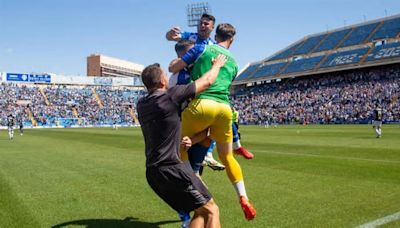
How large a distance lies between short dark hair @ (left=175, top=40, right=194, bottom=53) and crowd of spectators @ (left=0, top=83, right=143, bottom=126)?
6156 centimetres

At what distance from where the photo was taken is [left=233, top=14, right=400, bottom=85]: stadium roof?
54.9 m

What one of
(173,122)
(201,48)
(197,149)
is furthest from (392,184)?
(173,122)

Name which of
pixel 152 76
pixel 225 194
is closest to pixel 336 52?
pixel 225 194

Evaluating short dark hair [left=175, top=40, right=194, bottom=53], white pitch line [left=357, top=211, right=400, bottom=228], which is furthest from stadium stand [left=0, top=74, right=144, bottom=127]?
white pitch line [left=357, top=211, right=400, bottom=228]

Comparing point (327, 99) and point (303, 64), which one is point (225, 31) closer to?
point (327, 99)

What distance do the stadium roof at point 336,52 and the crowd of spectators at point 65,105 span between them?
25.8 m

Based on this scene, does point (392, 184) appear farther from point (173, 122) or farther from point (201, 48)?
point (173, 122)

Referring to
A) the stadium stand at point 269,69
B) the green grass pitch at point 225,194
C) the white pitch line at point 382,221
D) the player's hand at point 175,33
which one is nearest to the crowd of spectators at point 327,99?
the stadium stand at point 269,69

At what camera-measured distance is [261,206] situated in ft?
20.7

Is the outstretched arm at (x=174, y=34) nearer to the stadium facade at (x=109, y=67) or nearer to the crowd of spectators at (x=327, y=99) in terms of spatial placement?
the crowd of spectators at (x=327, y=99)

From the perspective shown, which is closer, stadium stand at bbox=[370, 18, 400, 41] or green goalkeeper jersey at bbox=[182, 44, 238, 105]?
green goalkeeper jersey at bbox=[182, 44, 238, 105]

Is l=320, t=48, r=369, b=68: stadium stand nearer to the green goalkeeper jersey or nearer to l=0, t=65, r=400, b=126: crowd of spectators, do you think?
l=0, t=65, r=400, b=126: crowd of spectators

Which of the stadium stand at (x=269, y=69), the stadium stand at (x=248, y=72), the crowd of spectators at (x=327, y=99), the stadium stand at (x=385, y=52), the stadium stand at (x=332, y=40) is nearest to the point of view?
the crowd of spectators at (x=327, y=99)

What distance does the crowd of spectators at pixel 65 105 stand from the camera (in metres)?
70.2
